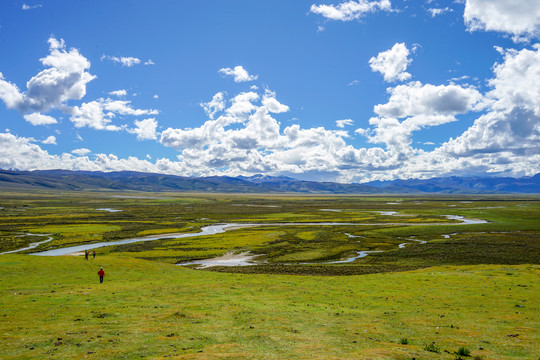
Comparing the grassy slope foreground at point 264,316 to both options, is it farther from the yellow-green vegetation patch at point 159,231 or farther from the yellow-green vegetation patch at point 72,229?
the yellow-green vegetation patch at point 72,229

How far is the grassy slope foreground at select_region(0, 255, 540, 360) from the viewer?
17141mm

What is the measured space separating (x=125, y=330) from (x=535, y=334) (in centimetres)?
2501

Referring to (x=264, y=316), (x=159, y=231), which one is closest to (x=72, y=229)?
(x=159, y=231)

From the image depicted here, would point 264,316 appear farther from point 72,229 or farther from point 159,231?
point 72,229

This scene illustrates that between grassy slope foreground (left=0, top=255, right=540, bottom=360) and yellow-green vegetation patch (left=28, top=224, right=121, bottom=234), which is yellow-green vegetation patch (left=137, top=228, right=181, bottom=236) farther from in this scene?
grassy slope foreground (left=0, top=255, right=540, bottom=360)

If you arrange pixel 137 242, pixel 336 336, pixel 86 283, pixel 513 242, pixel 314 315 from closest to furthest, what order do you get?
1. pixel 336 336
2. pixel 314 315
3. pixel 86 283
4. pixel 513 242
5. pixel 137 242

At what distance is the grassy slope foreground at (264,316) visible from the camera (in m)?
17.1

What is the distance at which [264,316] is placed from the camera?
2453 centimetres

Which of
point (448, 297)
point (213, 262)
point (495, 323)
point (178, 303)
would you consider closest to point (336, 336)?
point (495, 323)

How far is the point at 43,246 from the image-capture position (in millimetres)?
82312

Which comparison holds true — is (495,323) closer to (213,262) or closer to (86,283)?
(86,283)

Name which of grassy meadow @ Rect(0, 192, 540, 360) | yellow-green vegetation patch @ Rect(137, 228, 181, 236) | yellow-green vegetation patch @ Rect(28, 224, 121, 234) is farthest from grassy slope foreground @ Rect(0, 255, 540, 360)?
yellow-green vegetation patch @ Rect(28, 224, 121, 234)

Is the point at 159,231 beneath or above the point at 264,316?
beneath

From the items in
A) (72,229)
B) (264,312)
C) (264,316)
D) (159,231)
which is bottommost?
(159,231)
